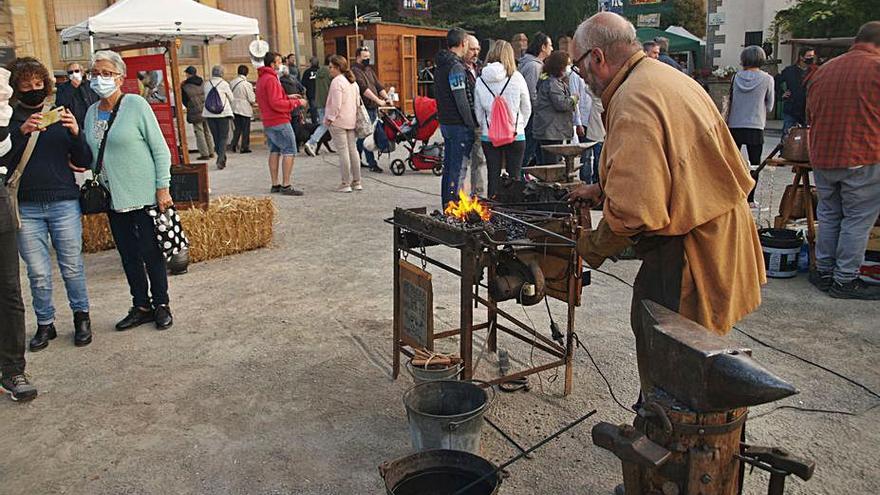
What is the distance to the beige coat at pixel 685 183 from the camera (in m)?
2.56

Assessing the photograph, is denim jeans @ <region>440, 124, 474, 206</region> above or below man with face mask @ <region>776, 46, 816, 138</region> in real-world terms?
below

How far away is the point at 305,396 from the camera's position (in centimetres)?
427

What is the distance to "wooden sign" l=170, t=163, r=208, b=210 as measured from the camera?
7488 mm

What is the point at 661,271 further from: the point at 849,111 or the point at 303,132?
the point at 303,132

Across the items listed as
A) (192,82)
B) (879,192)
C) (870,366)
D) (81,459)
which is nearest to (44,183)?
(81,459)

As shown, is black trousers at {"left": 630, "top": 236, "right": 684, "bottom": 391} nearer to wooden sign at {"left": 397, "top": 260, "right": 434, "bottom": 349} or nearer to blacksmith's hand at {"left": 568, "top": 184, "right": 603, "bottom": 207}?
blacksmith's hand at {"left": 568, "top": 184, "right": 603, "bottom": 207}

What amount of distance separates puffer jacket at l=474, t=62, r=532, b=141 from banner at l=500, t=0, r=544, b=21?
1249 centimetres

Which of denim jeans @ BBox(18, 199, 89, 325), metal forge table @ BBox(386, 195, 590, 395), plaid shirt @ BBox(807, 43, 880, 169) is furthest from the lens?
plaid shirt @ BBox(807, 43, 880, 169)

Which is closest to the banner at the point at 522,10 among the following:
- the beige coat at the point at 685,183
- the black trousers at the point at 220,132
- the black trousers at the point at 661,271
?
the black trousers at the point at 220,132

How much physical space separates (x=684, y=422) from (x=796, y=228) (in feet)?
19.3

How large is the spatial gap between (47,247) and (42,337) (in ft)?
2.21

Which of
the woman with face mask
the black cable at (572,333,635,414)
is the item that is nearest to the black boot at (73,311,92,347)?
the woman with face mask

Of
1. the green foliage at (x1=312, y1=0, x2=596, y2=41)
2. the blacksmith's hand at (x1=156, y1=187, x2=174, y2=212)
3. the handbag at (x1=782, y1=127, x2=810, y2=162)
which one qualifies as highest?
the green foliage at (x1=312, y1=0, x2=596, y2=41)

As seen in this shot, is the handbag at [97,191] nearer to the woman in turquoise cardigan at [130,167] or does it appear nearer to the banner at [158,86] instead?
the woman in turquoise cardigan at [130,167]
